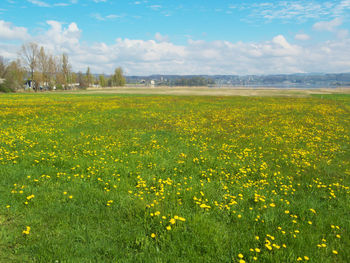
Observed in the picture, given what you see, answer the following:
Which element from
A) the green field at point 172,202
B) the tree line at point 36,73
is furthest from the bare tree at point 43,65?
the green field at point 172,202

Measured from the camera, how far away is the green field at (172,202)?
428cm

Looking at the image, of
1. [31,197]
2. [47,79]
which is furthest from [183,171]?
[47,79]

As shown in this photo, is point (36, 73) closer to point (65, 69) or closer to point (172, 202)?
point (65, 69)

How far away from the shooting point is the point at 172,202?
581 cm

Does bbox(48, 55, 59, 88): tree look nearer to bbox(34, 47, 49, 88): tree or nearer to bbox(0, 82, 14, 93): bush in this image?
bbox(34, 47, 49, 88): tree

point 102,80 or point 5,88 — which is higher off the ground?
point 102,80

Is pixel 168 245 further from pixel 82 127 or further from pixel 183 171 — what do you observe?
pixel 82 127

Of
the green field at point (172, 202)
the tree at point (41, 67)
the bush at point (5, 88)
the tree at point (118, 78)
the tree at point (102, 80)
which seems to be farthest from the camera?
the tree at point (118, 78)

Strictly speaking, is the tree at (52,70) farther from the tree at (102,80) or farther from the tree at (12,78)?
the tree at (102,80)

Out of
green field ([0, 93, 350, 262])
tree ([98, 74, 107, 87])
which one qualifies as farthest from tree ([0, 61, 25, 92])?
green field ([0, 93, 350, 262])

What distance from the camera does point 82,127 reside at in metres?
16.1

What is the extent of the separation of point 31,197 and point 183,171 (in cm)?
477

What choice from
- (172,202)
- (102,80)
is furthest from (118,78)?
(172,202)

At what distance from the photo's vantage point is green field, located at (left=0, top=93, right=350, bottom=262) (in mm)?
4281
